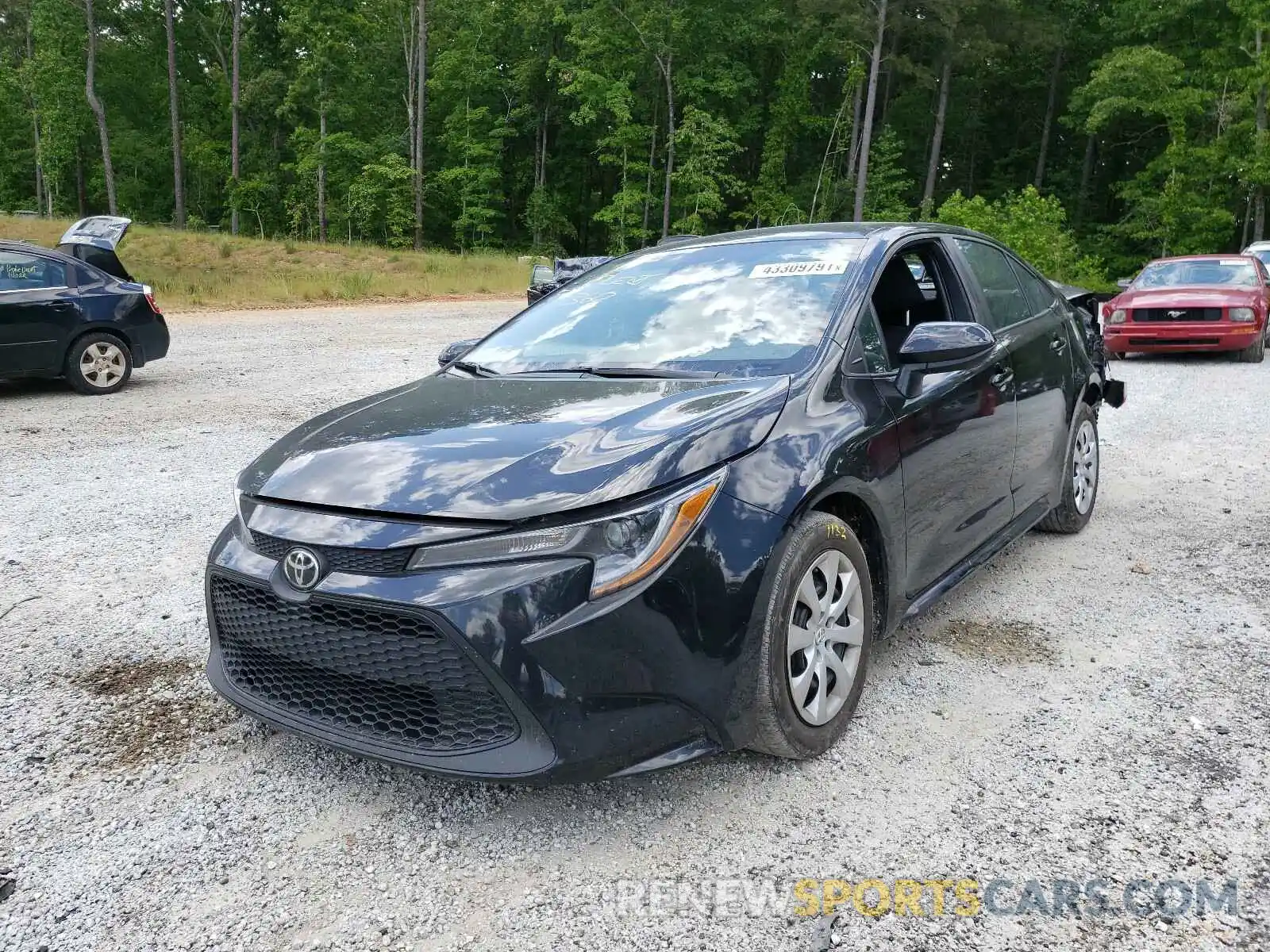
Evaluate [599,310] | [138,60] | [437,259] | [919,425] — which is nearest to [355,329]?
[599,310]

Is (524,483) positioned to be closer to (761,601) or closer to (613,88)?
(761,601)

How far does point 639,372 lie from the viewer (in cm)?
318

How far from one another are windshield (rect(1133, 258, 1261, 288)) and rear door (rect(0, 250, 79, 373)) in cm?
1325

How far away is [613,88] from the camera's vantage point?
159ft

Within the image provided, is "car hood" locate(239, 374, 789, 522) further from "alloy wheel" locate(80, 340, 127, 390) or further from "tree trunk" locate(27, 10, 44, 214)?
"tree trunk" locate(27, 10, 44, 214)

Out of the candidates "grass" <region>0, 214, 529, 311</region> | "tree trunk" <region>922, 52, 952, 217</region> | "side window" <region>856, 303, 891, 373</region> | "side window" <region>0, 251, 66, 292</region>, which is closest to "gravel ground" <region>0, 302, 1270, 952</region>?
"side window" <region>856, 303, 891, 373</region>

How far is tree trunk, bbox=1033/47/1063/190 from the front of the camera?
1921 inches

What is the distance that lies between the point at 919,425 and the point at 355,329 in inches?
567

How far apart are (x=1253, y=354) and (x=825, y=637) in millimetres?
12554

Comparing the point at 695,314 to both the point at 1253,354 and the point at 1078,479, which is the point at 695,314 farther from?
the point at 1253,354

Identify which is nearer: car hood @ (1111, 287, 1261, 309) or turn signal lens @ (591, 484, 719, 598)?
turn signal lens @ (591, 484, 719, 598)

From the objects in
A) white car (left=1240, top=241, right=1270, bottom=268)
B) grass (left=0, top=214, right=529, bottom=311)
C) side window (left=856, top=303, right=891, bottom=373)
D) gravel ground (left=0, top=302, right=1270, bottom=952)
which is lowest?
gravel ground (left=0, top=302, right=1270, bottom=952)

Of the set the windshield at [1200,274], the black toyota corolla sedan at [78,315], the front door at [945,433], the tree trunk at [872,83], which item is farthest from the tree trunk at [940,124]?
the front door at [945,433]

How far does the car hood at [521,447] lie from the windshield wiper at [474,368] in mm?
400
